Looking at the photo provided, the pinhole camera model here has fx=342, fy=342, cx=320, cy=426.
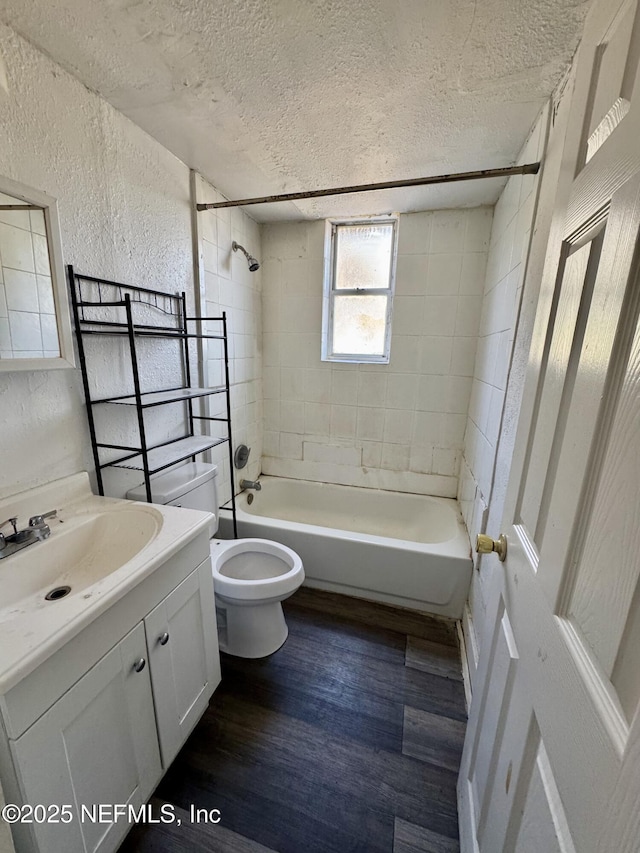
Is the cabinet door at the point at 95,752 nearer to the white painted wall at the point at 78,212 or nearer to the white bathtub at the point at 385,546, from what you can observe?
the white painted wall at the point at 78,212

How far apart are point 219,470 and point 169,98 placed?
5.69 ft

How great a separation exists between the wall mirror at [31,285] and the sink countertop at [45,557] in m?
0.44

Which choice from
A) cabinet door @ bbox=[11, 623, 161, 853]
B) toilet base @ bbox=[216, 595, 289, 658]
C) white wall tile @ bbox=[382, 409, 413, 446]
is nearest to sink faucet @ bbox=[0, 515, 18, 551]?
cabinet door @ bbox=[11, 623, 161, 853]

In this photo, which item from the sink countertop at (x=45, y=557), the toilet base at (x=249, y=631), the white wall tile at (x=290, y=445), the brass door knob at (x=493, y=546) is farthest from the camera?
the white wall tile at (x=290, y=445)

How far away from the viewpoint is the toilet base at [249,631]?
1583 mm

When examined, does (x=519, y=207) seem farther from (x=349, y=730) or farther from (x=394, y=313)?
(x=349, y=730)

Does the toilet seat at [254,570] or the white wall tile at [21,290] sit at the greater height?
the white wall tile at [21,290]

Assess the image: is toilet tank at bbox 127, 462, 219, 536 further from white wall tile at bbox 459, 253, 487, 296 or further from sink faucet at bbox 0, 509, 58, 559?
white wall tile at bbox 459, 253, 487, 296

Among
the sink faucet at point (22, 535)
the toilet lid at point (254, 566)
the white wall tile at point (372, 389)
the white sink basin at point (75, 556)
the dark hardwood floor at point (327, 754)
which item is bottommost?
the dark hardwood floor at point (327, 754)

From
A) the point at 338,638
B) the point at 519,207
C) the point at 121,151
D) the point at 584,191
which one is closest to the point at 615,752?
the point at 584,191

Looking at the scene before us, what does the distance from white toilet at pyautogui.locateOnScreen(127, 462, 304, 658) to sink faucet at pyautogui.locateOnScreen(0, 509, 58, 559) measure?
40 centimetres

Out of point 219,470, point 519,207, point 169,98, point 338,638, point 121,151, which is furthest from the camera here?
point 219,470

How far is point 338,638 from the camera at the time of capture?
5.65 ft

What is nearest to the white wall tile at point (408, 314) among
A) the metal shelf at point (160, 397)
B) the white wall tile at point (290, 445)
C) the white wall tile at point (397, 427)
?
the white wall tile at point (397, 427)
